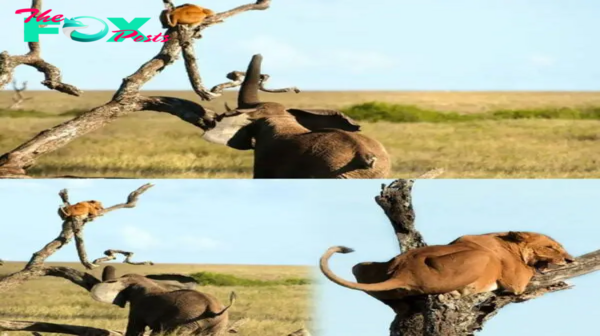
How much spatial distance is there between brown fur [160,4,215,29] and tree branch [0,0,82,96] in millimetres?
1450

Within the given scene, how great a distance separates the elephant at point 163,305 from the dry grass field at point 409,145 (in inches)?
181

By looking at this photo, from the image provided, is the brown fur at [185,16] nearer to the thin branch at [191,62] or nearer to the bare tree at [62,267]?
the thin branch at [191,62]

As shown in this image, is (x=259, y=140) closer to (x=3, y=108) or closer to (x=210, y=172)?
(x=210, y=172)

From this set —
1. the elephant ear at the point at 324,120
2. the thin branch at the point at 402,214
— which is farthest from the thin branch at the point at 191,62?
the thin branch at the point at 402,214

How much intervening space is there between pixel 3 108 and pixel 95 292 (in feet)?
73.5

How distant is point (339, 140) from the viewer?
11547mm

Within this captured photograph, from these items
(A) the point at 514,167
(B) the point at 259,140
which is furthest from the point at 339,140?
(A) the point at 514,167

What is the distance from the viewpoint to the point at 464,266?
8.94 m

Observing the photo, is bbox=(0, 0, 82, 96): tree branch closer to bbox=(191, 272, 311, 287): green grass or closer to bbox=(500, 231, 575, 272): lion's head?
bbox=(500, 231, 575, 272): lion's head

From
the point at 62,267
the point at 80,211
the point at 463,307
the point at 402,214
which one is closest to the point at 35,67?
the point at 80,211

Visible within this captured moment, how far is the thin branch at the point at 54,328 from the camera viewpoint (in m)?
13.5

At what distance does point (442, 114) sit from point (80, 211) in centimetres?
2139

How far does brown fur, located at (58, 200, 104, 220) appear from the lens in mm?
14352

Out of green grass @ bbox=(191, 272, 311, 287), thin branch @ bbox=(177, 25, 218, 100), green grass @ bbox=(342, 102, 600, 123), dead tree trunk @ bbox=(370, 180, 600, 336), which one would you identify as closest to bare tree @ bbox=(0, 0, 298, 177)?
thin branch @ bbox=(177, 25, 218, 100)
